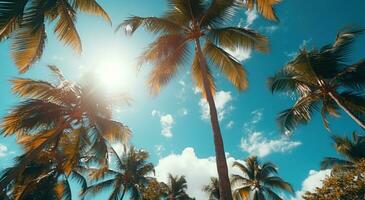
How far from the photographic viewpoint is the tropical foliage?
13.4 meters

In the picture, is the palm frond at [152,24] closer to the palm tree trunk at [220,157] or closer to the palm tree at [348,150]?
the palm tree trunk at [220,157]

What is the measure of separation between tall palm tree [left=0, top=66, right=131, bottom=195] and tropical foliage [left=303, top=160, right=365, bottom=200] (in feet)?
34.3

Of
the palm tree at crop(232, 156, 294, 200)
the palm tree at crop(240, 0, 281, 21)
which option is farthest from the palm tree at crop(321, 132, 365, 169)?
the palm tree at crop(240, 0, 281, 21)

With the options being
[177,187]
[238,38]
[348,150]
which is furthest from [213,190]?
[238,38]

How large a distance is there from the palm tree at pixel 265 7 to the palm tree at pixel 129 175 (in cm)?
1789

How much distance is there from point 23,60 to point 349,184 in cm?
1360

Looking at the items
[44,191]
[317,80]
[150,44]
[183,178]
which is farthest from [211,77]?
[183,178]

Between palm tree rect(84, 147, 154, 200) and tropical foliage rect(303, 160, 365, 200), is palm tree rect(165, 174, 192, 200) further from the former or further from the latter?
tropical foliage rect(303, 160, 365, 200)

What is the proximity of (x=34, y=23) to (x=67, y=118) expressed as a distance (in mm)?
7557

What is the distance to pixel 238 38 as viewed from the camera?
14.0m

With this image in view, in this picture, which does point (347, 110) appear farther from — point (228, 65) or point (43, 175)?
point (43, 175)

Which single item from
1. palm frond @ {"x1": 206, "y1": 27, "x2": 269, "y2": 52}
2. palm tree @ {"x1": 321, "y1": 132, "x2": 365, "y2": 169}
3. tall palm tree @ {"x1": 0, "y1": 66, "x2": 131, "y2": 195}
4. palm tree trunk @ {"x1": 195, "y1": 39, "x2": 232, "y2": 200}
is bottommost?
palm tree trunk @ {"x1": 195, "y1": 39, "x2": 232, "y2": 200}

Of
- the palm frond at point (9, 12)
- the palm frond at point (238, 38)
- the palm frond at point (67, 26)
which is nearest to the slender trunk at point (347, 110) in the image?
the palm frond at point (238, 38)

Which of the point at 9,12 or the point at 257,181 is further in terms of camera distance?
the point at 257,181
